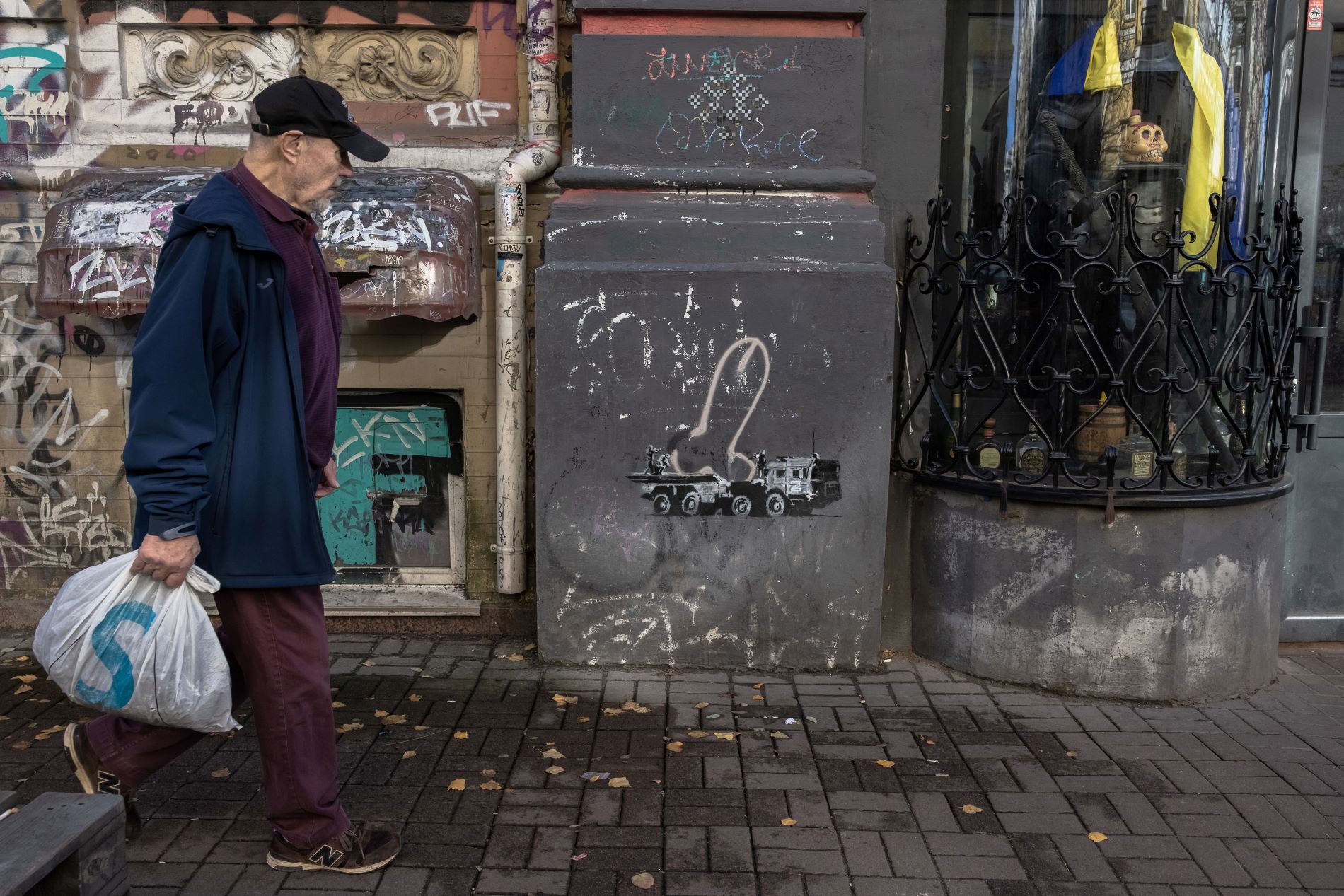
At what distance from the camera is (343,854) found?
327 centimetres

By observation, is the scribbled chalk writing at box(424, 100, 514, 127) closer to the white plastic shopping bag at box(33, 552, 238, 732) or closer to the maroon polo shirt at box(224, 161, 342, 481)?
the maroon polo shirt at box(224, 161, 342, 481)

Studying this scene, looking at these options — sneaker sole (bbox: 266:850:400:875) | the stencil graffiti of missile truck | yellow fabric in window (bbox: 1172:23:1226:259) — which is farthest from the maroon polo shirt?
yellow fabric in window (bbox: 1172:23:1226:259)

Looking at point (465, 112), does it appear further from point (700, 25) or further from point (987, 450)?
point (987, 450)

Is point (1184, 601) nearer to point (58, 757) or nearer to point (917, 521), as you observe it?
point (917, 521)

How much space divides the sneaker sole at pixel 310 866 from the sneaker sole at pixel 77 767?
53 cm

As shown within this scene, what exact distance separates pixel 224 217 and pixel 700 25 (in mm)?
2620

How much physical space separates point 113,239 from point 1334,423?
5.68m

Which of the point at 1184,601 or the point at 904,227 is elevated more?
the point at 904,227

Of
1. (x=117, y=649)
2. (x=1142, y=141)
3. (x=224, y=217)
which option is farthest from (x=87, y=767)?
(x=1142, y=141)

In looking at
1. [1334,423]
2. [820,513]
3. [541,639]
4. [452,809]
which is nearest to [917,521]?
[820,513]

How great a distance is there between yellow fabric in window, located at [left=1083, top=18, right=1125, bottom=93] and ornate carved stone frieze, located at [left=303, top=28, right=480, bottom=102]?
2775mm

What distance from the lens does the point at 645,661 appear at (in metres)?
5.04

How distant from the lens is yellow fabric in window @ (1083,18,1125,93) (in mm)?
4926

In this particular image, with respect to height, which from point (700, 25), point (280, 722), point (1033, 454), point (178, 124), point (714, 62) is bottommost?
point (280, 722)
